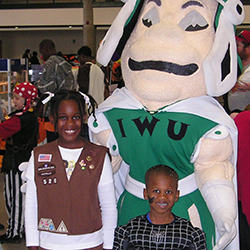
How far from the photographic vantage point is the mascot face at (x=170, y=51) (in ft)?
5.73

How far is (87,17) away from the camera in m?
12.0

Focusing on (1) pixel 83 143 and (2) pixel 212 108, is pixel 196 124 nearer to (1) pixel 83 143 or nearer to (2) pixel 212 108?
(2) pixel 212 108

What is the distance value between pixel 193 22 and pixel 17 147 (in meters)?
1.87

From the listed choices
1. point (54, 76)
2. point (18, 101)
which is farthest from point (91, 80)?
point (18, 101)

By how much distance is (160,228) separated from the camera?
1.47 metres

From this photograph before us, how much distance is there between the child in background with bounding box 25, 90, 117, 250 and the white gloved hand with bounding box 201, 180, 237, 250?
42 centimetres

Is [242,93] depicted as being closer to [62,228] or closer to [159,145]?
[159,145]

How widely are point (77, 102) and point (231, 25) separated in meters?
0.79

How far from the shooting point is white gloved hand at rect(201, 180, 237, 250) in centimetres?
157

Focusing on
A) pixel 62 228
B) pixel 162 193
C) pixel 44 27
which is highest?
pixel 44 27

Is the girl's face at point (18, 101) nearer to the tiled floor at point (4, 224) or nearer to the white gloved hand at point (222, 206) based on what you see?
the tiled floor at point (4, 224)

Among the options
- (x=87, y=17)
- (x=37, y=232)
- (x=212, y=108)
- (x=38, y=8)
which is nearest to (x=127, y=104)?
(x=212, y=108)

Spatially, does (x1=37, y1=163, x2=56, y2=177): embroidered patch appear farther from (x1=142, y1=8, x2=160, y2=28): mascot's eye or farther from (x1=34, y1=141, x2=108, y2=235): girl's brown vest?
(x1=142, y1=8, x2=160, y2=28): mascot's eye

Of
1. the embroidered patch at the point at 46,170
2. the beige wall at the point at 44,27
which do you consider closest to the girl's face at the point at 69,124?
the embroidered patch at the point at 46,170
